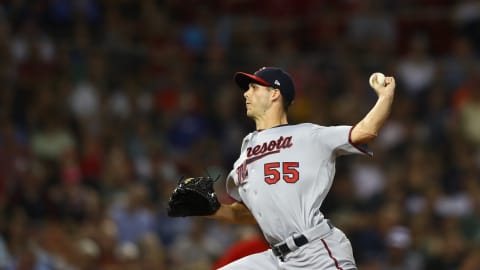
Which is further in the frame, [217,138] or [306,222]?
[217,138]

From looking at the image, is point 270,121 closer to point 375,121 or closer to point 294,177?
point 294,177

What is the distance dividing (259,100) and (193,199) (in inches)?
28.6

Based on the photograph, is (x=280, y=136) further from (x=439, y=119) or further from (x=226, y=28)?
(x=226, y=28)

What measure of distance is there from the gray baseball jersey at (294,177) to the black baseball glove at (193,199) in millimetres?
327

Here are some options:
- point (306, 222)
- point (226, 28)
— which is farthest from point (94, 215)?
point (306, 222)

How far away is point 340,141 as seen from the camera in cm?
581

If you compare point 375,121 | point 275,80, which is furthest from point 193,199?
point 375,121

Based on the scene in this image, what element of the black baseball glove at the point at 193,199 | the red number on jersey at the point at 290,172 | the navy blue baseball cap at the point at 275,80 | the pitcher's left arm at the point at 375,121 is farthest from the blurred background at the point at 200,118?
the pitcher's left arm at the point at 375,121

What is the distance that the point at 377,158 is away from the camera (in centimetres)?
1250

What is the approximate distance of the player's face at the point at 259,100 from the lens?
627 cm

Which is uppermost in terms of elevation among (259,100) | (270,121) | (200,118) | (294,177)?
(200,118)

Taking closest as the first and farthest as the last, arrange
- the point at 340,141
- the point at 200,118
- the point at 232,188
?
the point at 340,141 < the point at 232,188 < the point at 200,118

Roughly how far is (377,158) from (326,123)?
757 mm

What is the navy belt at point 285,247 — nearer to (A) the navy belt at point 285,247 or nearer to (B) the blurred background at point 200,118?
(A) the navy belt at point 285,247
